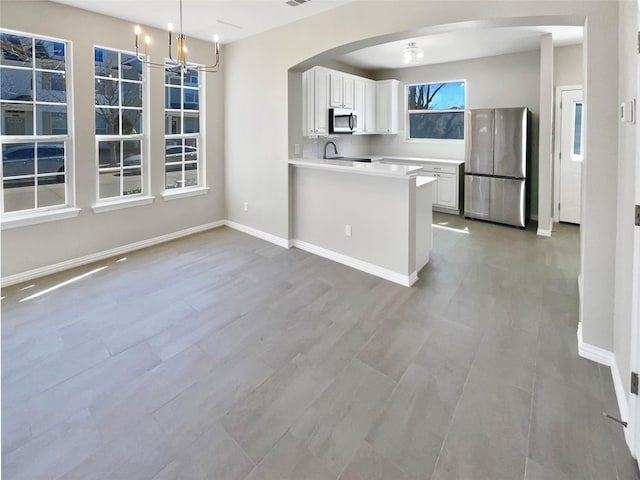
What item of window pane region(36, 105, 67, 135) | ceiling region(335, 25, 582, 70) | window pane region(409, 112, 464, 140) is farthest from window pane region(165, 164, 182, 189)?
window pane region(409, 112, 464, 140)

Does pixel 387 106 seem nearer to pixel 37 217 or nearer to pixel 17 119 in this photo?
pixel 17 119

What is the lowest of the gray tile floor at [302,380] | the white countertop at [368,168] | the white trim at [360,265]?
the gray tile floor at [302,380]

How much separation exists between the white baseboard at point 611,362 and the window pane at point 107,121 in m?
5.16

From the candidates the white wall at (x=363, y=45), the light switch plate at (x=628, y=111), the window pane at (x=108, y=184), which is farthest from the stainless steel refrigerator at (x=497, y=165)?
the window pane at (x=108, y=184)

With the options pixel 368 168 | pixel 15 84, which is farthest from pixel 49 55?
pixel 368 168

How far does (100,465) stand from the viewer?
5.45 feet

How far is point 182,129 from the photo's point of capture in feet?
17.1

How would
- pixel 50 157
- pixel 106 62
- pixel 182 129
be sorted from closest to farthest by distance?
pixel 50 157 < pixel 106 62 < pixel 182 129

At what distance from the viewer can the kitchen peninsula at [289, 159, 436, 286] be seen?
3.71 meters

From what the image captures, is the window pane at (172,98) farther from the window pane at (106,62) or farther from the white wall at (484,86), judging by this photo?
the white wall at (484,86)

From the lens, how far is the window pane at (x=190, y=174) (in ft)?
17.8

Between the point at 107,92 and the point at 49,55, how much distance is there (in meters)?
0.63

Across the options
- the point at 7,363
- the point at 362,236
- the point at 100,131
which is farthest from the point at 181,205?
the point at 7,363

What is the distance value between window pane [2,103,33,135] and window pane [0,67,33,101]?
78 mm
